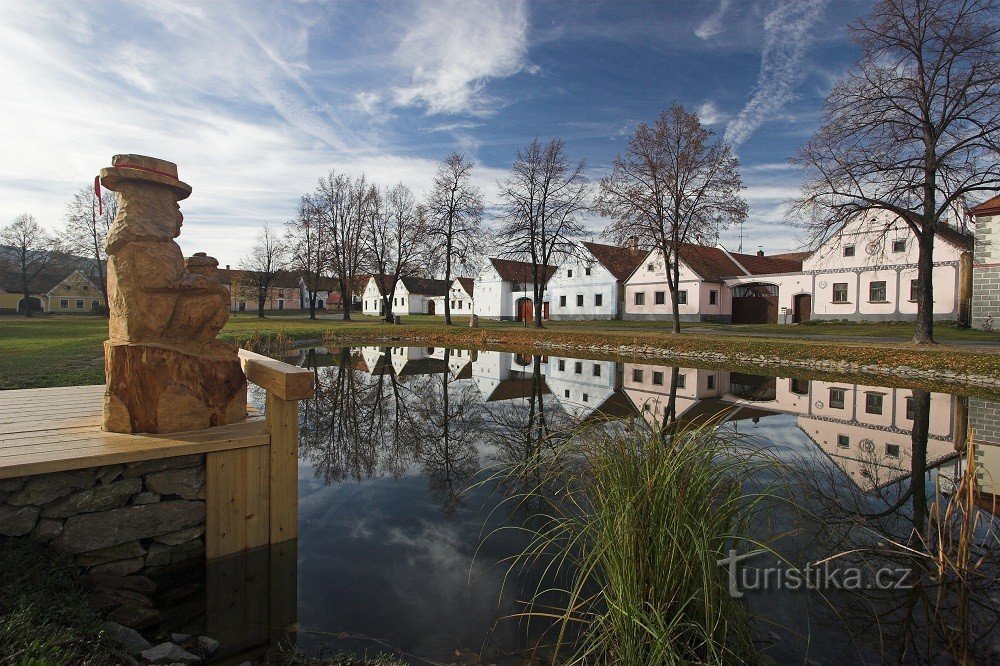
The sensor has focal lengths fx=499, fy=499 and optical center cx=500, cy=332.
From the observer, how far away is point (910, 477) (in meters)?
6.10

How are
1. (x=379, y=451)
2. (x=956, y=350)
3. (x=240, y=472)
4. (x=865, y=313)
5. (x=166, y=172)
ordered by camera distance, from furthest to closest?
1. (x=865, y=313)
2. (x=956, y=350)
3. (x=379, y=451)
4. (x=166, y=172)
5. (x=240, y=472)

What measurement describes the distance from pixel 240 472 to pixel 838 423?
960cm

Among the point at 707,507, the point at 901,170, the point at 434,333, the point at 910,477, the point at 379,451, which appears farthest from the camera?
the point at 434,333

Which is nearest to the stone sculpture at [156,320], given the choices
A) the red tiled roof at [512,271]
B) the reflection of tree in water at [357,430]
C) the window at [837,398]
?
the reflection of tree in water at [357,430]

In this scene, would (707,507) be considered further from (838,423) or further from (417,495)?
(838,423)

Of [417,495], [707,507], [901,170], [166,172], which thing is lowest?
[417,495]

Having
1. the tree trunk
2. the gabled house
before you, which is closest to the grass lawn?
the tree trunk

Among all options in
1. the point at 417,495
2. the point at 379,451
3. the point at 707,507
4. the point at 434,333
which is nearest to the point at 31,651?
the point at 707,507

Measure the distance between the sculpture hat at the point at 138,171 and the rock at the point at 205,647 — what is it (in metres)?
3.67

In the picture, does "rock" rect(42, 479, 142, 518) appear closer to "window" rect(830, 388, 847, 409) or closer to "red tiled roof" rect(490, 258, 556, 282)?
"window" rect(830, 388, 847, 409)

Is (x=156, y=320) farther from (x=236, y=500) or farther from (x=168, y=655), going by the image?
(x=168, y=655)

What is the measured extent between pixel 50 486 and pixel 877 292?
125ft

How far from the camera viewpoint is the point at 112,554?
353 cm

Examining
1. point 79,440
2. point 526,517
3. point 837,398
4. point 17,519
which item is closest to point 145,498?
point 17,519
